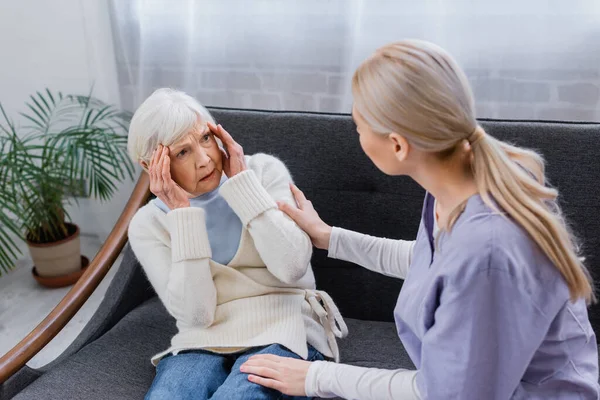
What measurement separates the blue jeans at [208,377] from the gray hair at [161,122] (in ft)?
1.51

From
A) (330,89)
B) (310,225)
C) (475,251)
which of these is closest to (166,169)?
(310,225)

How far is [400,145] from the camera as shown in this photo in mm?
975

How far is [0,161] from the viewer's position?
2160 millimetres

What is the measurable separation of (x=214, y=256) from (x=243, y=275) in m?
0.08

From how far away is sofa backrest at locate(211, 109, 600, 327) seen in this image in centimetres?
157

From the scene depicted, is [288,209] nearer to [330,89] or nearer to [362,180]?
[362,180]

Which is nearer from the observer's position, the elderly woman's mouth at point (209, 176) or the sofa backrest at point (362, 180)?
the elderly woman's mouth at point (209, 176)

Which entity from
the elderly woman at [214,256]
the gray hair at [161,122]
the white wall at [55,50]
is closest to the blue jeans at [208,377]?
the elderly woman at [214,256]

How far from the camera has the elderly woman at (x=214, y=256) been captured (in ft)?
4.46

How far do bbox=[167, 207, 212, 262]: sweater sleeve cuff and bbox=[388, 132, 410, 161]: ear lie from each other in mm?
546

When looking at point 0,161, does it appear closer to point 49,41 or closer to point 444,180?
point 49,41

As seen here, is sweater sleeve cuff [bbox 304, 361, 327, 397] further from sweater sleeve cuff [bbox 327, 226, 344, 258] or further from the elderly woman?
sweater sleeve cuff [bbox 327, 226, 344, 258]

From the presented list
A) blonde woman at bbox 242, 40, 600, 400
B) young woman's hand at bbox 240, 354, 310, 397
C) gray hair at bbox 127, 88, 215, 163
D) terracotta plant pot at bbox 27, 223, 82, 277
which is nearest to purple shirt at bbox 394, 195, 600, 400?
blonde woman at bbox 242, 40, 600, 400

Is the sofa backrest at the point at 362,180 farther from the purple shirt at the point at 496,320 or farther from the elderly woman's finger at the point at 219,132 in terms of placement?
the purple shirt at the point at 496,320
